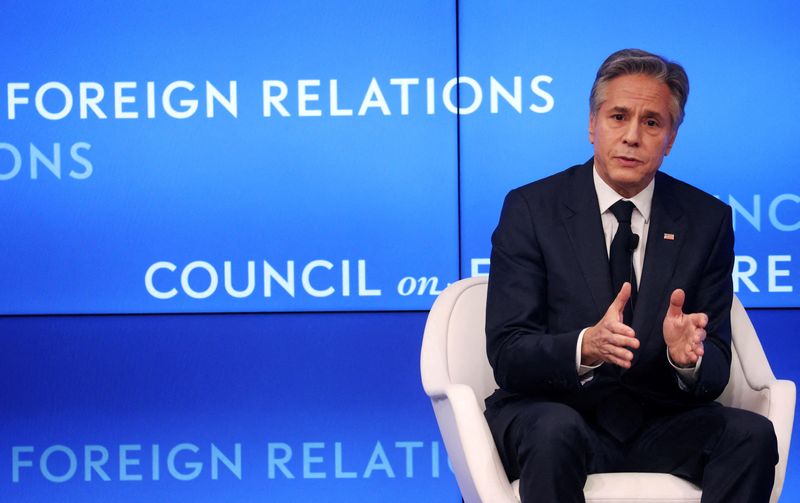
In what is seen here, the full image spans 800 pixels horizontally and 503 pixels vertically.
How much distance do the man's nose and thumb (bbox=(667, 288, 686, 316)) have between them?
350 mm

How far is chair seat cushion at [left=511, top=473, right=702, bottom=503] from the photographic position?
1.79m

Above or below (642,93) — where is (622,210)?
below

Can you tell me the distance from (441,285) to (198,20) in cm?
182

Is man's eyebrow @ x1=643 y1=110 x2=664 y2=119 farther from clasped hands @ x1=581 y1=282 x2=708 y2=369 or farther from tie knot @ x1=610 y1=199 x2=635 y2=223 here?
clasped hands @ x1=581 y1=282 x2=708 y2=369

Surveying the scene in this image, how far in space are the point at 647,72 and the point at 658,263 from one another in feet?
1.16

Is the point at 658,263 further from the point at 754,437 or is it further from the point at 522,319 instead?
the point at 754,437

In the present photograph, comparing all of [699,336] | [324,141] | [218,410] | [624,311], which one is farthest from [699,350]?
[324,141]

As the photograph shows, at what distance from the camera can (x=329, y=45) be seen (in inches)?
222

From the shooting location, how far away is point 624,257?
81.1 inches

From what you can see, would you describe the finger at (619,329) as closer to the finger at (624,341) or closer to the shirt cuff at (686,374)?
the finger at (624,341)

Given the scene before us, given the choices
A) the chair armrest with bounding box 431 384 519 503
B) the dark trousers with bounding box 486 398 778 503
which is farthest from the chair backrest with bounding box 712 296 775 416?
the chair armrest with bounding box 431 384 519 503

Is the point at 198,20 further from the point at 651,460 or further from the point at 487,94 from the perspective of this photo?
the point at 651,460

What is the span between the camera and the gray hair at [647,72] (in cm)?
207

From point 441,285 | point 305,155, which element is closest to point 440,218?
point 441,285
